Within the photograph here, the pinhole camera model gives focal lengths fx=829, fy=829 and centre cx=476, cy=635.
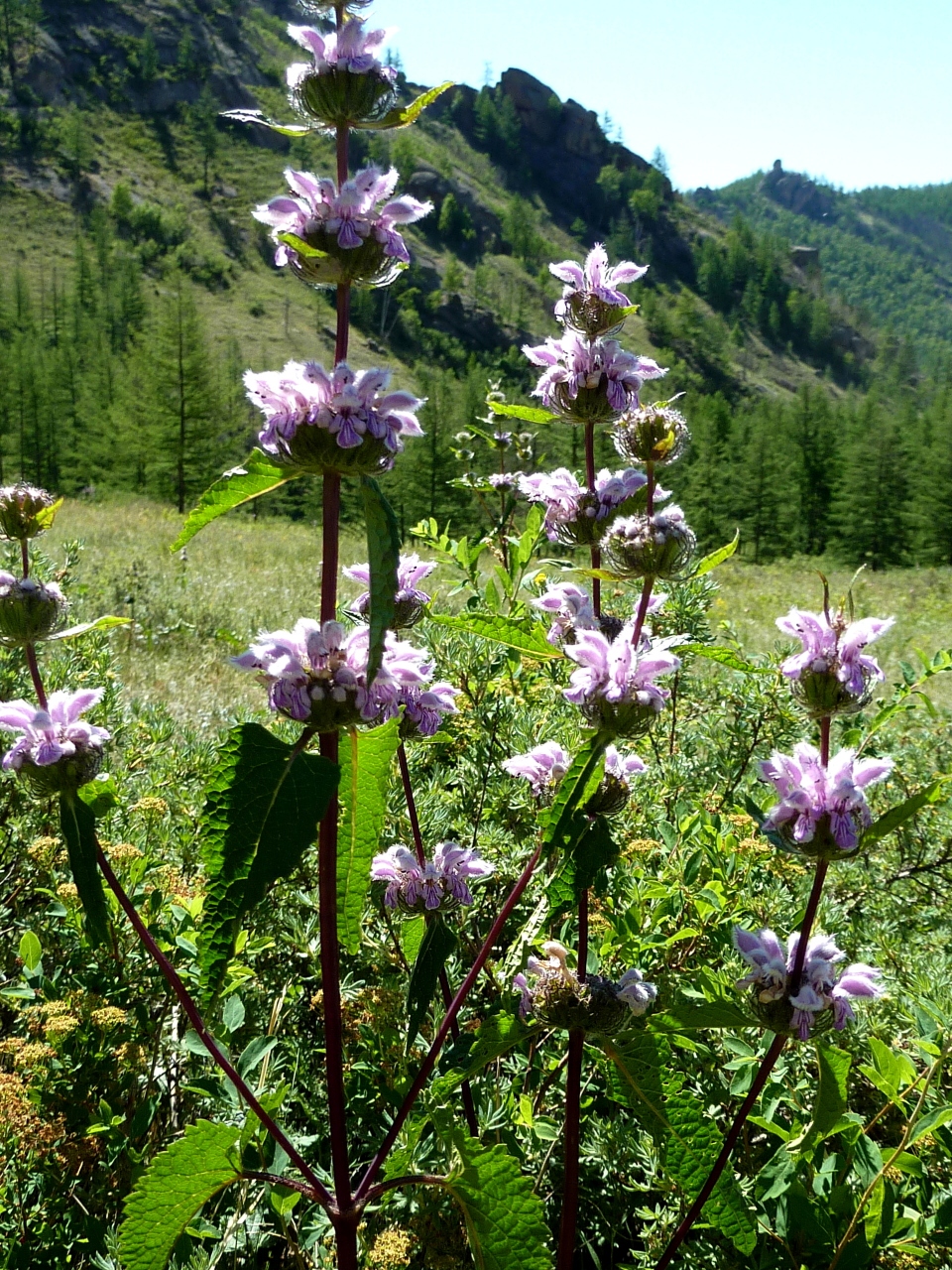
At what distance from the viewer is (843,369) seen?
12406 centimetres

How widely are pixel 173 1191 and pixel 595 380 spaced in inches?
61.2

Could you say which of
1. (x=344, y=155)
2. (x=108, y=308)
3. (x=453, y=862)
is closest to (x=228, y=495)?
(x=344, y=155)

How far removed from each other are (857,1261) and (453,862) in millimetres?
995

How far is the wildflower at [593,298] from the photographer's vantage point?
1649 millimetres

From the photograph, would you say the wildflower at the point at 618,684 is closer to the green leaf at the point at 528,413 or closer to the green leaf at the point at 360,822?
the green leaf at the point at 360,822

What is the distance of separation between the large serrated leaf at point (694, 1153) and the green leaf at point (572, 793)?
511mm

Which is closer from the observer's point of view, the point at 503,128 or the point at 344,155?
the point at 344,155

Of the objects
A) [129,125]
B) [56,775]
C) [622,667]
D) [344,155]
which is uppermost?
[129,125]

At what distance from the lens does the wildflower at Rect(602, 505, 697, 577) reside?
1.52 m

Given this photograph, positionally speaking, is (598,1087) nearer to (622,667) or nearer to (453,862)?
(453,862)

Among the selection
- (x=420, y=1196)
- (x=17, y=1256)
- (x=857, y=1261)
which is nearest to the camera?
(x=857, y=1261)

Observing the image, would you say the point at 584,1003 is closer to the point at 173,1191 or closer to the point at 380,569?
the point at 173,1191

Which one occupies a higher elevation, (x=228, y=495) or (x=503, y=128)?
(x=503, y=128)

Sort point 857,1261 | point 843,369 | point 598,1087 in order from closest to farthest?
point 857,1261, point 598,1087, point 843,369
